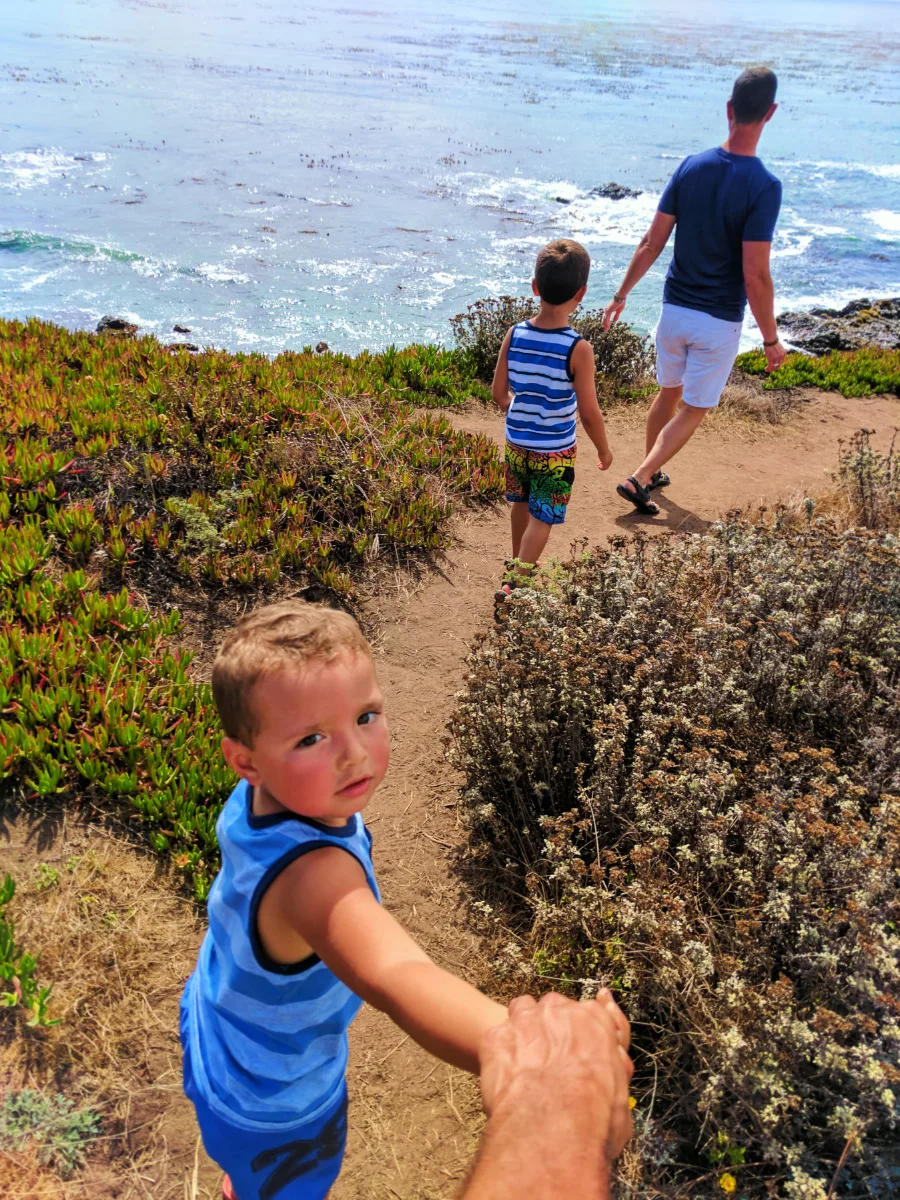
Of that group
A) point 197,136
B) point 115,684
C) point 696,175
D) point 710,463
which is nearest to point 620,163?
point 197,136

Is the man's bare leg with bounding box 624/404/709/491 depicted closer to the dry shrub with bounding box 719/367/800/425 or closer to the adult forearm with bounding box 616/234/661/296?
the adult forearm with bounding box 616/234/661/296

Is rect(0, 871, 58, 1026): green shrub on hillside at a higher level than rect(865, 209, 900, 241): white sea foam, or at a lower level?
lower

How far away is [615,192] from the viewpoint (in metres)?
21.6

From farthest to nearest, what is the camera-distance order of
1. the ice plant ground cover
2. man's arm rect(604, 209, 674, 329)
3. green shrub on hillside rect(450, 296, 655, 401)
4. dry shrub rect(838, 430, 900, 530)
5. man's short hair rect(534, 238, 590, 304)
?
green shrub on hillside rect(450, 296, 655, 401), dry shrub rect(838, 430, 900, 530), man's arm rect(604, 209, 674, 329), man's short hair rect(534, 238, 590, 304), the ice plant ground cover

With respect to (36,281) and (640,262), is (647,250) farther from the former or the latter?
(36,281)

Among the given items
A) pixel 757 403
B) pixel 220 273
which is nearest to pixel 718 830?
pixel 757 403

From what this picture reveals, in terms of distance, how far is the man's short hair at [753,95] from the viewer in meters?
4.88

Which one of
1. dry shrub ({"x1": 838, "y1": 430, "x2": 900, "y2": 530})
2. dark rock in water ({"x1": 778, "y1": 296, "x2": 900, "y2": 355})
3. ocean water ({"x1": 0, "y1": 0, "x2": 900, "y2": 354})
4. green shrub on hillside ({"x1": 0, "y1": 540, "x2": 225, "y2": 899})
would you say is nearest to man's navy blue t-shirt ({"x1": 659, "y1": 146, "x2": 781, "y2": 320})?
dry shrub ({"x1": 838, "y1": 430, "x2": 900, "y2": 530})

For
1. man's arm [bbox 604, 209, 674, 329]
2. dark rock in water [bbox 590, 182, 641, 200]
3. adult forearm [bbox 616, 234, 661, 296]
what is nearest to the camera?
man's arm [bbox 604, 209, 674, 329]

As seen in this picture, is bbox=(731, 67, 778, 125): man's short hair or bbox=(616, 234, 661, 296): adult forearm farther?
bbox=(616, 234, 661, 296): adult forearm

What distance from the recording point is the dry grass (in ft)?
7.87

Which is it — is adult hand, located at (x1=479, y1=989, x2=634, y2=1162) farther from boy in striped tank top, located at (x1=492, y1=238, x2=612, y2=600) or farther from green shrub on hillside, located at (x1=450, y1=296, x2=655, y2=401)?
green shrub on hillside, located at (x1=450, y1=296, x2=655, y2=401)

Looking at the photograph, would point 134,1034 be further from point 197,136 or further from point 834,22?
point 834,22

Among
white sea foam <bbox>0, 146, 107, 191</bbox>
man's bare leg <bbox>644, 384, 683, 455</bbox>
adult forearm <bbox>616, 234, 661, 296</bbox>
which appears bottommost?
man's bare leg <bbox>644, 384, 683, 455</bbox>
